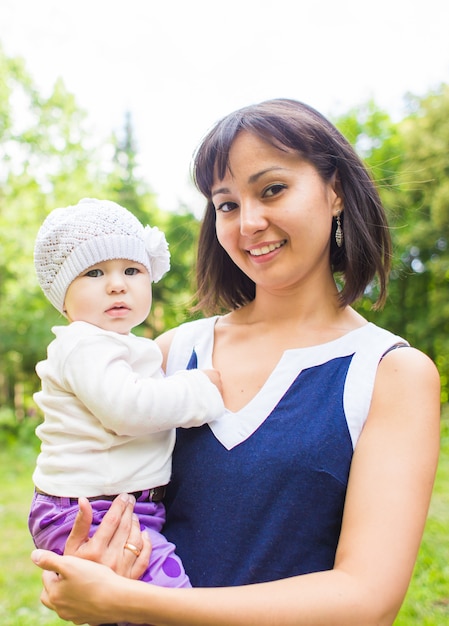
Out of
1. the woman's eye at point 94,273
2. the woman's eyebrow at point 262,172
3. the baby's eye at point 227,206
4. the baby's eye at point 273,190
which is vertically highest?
the woman's eyebrow at point 262,172

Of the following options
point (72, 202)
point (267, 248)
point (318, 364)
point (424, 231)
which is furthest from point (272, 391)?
point (424, 231)

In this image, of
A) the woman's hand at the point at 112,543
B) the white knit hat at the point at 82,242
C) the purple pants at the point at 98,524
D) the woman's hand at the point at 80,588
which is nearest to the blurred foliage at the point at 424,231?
the white knit hat at the point at 82,242

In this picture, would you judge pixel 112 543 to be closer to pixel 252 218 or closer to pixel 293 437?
pixel 293 437

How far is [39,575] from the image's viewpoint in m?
5.53

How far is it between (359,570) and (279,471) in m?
0.30

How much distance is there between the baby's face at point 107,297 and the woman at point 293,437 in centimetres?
31

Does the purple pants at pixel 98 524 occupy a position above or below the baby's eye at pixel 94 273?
below

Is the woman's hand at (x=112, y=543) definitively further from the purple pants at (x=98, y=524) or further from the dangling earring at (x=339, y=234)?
the dangling earring at (x=339, y=234)

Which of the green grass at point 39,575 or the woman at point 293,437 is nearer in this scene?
the woman at point 293,437

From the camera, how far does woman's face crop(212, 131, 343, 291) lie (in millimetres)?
1624

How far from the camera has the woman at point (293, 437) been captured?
1336mm

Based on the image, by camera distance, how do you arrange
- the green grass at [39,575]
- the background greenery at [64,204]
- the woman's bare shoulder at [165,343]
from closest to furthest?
the woman's bare shoulder at [165,343]
the green grass at [39,575]
the background greenery at [64,204]

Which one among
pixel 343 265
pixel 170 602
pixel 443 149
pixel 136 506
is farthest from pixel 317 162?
pixel 443 149

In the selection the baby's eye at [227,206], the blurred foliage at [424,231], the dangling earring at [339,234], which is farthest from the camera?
the blurred foliage at [424,231]
